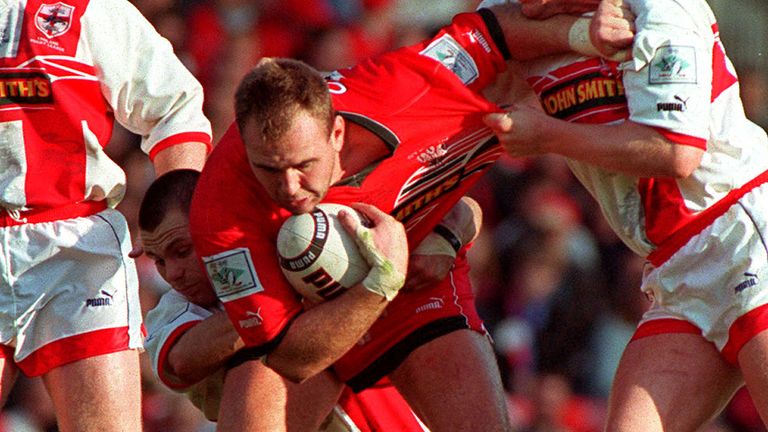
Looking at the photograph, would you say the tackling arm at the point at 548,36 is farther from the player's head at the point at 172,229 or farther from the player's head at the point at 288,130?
the player's head at the point at 172,229

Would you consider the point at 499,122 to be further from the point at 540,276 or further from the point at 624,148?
the point at 540,276

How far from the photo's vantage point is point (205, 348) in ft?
15.5

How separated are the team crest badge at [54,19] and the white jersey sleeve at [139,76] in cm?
6

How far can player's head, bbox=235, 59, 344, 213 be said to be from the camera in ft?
13.4

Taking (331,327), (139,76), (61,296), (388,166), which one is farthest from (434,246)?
(61,296)

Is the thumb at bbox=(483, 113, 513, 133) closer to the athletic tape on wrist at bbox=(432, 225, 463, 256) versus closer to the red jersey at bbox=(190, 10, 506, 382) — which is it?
the red jersey at bbox=(190, 10, 506, 382)

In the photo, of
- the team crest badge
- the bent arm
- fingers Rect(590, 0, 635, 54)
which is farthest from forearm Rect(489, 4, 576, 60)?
the team crest badge

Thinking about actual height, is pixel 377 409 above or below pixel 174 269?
below

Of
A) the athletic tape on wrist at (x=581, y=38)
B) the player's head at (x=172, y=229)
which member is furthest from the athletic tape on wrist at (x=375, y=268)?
the athletic tape on wrist at (x=581, y=38)

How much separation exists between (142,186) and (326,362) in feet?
13.2

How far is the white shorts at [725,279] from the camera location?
172 inches

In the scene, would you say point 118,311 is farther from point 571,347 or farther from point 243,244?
point 571,347

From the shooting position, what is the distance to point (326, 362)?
4.37 m

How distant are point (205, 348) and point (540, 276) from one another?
10.5ft
